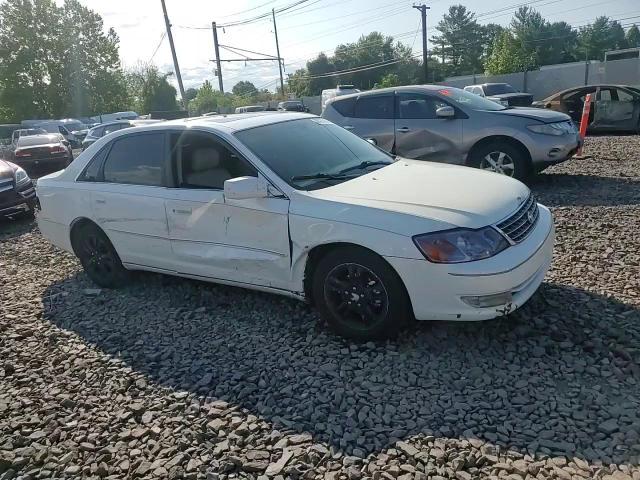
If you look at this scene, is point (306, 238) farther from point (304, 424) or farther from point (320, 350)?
point (304, 424)

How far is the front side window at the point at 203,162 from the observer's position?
4043mm

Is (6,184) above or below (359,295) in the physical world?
above

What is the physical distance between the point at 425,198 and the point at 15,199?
753 cm

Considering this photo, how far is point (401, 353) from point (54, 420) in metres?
2.16

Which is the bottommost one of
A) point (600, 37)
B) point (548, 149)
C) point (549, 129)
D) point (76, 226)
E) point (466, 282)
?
point (466, 282)

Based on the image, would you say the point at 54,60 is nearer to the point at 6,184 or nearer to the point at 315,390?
the point at 6,184

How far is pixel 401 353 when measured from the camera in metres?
3.46

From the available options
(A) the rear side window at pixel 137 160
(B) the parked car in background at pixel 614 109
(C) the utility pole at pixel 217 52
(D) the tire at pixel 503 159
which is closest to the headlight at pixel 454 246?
(A) the rear side window at pixel 137 160

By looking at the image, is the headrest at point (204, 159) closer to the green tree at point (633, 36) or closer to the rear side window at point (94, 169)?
the rear side window at point (94, 169)

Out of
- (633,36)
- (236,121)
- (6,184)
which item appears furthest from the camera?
(633,36)

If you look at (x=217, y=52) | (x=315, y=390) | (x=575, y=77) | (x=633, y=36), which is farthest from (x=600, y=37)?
(x=315, y=390)

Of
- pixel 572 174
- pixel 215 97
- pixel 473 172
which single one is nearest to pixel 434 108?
pixel 572 174

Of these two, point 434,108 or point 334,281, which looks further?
point 434,108

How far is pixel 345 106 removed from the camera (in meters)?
8.88
